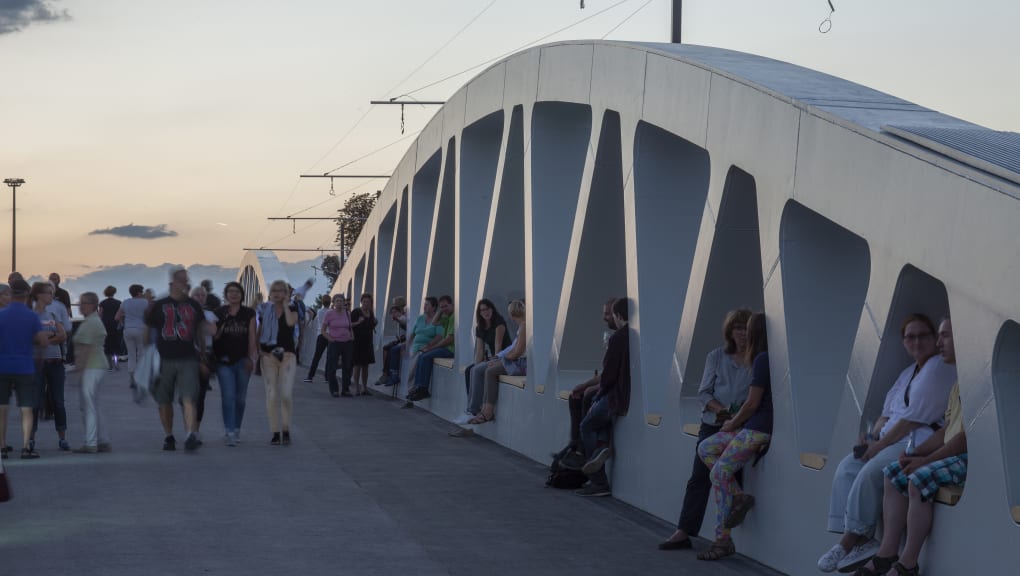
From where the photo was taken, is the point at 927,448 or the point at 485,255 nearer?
the point at 927,448

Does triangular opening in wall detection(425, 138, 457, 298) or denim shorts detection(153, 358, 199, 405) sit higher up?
triangular opening in wall detection(425, 138, 457, 298)

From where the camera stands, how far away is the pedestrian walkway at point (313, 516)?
782cm

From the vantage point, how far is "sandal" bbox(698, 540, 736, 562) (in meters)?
8.32

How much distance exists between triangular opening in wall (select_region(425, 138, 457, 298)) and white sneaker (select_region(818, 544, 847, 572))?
47.7ft

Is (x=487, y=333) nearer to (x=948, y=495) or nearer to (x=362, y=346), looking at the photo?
(x=362, y=346)

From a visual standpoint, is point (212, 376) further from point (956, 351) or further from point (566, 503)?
point (956, 351)

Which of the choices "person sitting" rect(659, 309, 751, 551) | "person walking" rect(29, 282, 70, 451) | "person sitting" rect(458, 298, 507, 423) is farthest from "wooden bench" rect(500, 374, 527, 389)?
"person sitting" rect(659, 309, 751, 551)

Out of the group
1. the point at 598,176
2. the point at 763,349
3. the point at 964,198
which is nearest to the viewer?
the point at 964,198

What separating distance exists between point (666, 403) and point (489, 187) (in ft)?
32.2

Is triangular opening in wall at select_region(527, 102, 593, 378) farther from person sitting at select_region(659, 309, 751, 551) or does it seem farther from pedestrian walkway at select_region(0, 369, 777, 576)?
person sitting at select_region(659, 309, 751, 551)

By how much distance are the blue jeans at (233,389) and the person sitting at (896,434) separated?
853 cm

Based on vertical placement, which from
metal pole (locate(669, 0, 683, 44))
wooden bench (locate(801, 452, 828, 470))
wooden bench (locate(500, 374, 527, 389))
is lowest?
wooden bench (locate(500, 374, 527, 389))

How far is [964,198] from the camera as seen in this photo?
20.8 ft

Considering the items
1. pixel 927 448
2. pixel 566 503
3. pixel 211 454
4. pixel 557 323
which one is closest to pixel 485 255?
pixel 557 323
